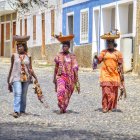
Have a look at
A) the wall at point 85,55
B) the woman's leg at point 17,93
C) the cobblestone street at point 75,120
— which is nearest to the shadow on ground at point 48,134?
the cobblestone street at point 75,120

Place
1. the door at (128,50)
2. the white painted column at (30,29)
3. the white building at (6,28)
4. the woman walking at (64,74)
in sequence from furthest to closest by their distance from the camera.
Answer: the white building at (6,28) → the white painted column at (30,29) → the door at (128,50) → the woman walking at (64,74)

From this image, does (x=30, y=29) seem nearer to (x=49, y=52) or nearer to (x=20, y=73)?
(x=49, y=52)

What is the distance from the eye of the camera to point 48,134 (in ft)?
39.7

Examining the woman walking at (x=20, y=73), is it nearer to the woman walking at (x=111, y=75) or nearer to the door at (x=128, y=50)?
the woman walking at (x=111, y=75)

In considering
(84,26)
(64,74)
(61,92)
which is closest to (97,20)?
(84,26)

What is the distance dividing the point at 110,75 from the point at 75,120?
6.49ft

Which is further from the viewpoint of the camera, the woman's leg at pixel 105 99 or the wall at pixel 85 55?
the wall at pixel 85 55

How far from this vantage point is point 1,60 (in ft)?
154

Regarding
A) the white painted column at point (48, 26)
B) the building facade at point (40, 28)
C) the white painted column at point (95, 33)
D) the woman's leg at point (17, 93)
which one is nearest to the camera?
the woman's leg at point (17, 93)

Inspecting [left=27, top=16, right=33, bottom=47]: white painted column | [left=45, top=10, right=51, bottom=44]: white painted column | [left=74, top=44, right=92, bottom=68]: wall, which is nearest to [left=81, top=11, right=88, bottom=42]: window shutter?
[left=74, top=44, right=92, bottom=68]: wall

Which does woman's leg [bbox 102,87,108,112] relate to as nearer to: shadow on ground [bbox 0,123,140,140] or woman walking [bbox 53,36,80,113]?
woman walking [bbox 53,36,80,113]

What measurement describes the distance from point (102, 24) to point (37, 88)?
2049cm

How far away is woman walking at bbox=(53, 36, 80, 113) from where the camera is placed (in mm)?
15828

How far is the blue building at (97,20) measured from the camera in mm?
33094
